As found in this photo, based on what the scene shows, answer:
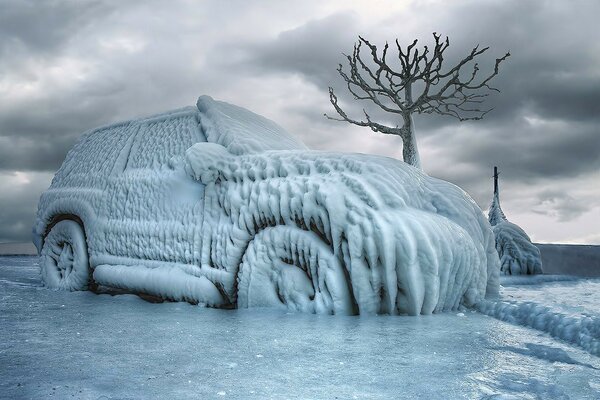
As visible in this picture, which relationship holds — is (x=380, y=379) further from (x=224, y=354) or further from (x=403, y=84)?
(x=403, y=84)

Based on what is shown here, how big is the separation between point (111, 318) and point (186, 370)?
1.47 meters

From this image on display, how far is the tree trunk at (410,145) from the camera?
11.3m

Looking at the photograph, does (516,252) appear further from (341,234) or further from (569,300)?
(341,234)

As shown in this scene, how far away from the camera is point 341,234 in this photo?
3188 mm

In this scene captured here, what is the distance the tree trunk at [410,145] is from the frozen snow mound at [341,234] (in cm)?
745

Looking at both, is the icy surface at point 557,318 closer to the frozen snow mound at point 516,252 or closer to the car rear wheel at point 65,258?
the frozen snow mound at point 516,252

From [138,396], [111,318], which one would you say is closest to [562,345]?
[138,396]

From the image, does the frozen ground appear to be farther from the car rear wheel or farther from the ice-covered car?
the car rear wheel

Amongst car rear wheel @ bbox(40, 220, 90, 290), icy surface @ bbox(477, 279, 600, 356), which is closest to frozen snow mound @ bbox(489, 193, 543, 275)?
icy surface @ bbox(477, 279, 600, 356)

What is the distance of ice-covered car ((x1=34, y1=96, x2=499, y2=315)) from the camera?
317 centimetres

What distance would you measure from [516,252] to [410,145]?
4.78 m

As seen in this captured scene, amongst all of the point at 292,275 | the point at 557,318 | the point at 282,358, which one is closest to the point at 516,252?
the point at 557,318

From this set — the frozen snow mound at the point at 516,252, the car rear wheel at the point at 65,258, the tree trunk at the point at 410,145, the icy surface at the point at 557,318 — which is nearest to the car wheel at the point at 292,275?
the icy surface at the point at 557,318

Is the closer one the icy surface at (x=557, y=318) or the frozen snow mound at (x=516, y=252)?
the icy surface at (x=557, y=318)
